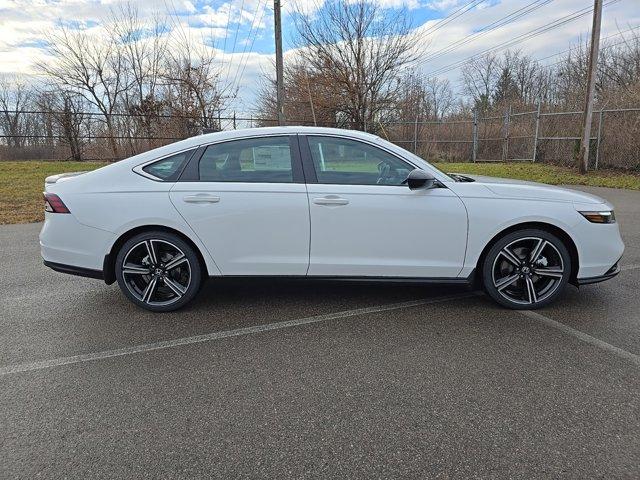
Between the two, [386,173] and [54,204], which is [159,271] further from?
[386,173]

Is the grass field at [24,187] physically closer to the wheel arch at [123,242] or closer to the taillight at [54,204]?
the taillight at [54,204]

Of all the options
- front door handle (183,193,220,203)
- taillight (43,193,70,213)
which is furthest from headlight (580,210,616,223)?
taillight (43,193,70,213)

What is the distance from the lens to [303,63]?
81.5ft

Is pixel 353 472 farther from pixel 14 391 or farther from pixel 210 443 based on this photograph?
pixel 14 391

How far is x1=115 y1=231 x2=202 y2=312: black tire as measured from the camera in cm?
381

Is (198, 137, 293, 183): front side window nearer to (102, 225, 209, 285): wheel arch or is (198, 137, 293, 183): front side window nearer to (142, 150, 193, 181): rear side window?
(142, 150, 193, 181): rear side window

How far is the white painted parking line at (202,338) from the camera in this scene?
3.04 meters

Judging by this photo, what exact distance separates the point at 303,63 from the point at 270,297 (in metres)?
23.0

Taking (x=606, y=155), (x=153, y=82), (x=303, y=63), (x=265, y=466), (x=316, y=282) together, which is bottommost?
(x=265, y=466)

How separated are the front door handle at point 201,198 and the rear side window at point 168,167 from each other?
0.81 ft

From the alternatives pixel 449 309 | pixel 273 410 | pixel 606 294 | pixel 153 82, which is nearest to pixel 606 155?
pixel 606 294

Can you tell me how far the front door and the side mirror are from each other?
0.18 ft

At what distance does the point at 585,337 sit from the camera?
3.38 meters

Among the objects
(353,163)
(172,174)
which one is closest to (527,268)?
(353,163)
